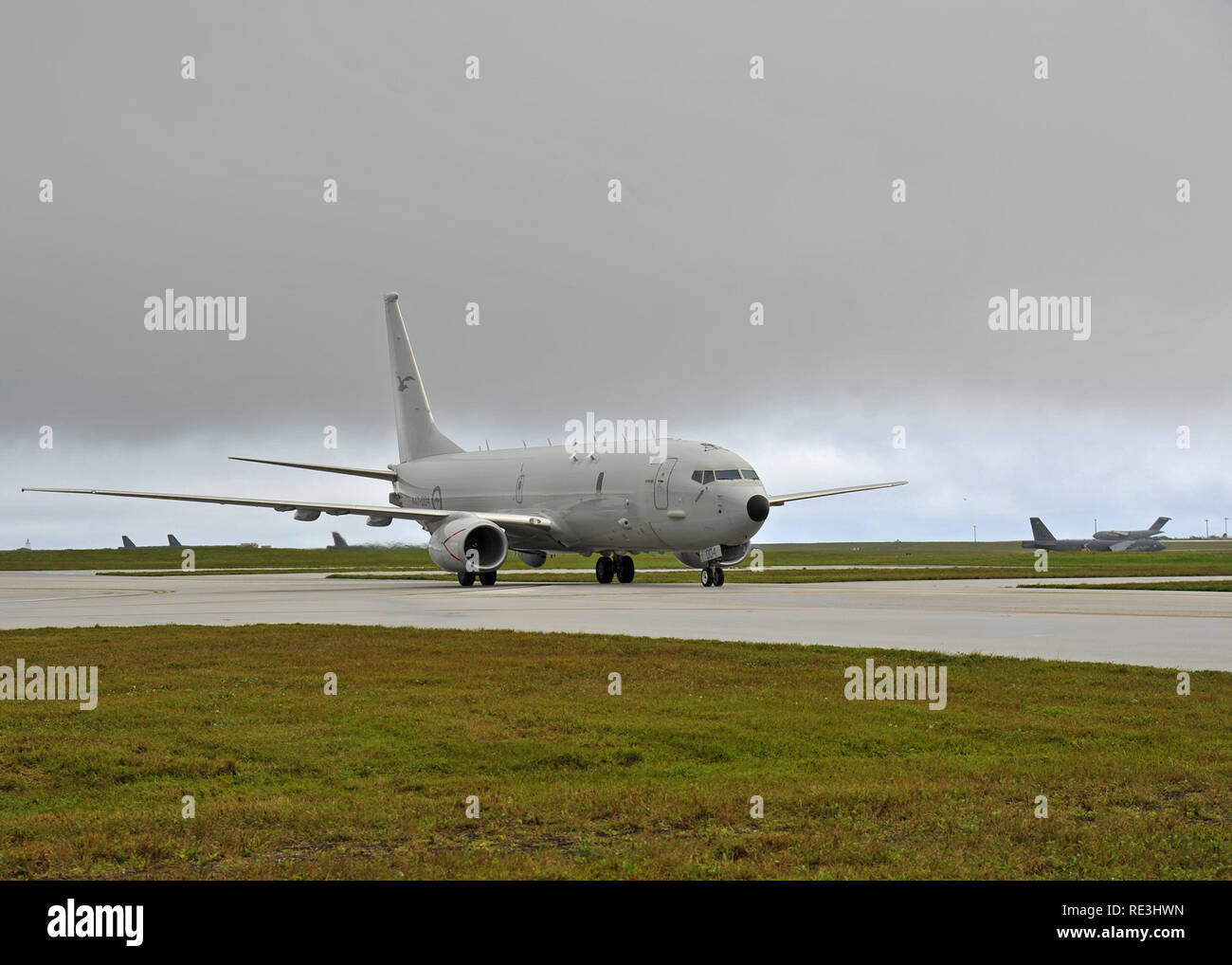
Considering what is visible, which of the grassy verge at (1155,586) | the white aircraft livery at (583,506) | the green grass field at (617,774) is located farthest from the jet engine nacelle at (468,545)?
the green grass field at (617,774)

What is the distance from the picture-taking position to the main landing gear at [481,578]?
4109 centimetres

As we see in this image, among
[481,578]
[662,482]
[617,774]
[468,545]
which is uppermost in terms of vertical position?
[662,482]

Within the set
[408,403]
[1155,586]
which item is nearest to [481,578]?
[408,403]

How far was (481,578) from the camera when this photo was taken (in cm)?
4209

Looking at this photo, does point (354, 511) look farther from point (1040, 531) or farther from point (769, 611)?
point (1040, 531)

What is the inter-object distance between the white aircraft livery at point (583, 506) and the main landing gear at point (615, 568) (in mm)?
38

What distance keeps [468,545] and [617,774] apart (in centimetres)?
3078

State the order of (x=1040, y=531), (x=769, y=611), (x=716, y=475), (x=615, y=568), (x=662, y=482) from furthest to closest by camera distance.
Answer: (x=1040, y=531), (x=615, y=568), (x=662, y=482), (x=716, y=475), (x=769, y=611)

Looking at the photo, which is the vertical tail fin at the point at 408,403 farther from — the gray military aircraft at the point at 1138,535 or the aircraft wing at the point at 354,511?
the gray military aircraft at the point at 1138,535

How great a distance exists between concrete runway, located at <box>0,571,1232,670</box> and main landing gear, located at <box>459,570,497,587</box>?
0.70 metres

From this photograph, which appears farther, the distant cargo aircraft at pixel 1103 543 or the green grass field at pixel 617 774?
the distant cargo aircraft at pixel 1103 543

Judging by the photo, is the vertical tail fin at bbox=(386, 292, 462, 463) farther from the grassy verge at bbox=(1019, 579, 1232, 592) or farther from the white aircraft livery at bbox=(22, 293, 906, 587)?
the grassy verge at bbox=(1019, 579, 1232, 592)

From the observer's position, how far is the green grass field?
670cm
